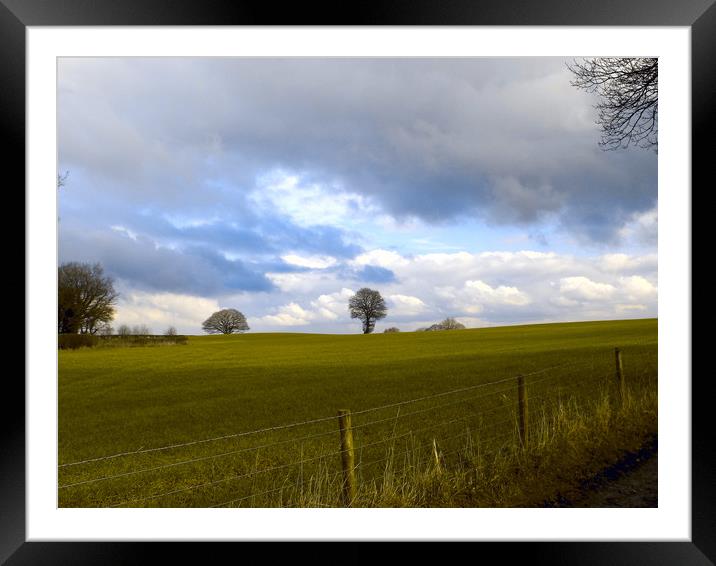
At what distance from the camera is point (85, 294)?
20.2 metres

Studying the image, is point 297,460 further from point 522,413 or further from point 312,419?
point 312,419

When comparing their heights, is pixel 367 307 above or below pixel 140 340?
above

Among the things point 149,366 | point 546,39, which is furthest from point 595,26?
point 149,366

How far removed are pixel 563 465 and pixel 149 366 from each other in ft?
56.8

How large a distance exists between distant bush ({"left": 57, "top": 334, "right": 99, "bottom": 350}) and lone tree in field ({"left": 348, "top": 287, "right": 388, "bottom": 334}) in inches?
620

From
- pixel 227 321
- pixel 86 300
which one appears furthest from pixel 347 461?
pixel 227 321

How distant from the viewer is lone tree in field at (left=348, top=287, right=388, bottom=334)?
33938mm

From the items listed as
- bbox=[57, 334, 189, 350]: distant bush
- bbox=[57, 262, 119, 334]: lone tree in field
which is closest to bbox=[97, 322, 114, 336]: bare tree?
bbox=[57, 334, 189, 350]: distant bush

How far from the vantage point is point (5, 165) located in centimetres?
200

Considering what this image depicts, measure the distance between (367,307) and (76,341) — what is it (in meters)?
17.3

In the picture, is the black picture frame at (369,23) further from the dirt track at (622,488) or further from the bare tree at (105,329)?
the bare tree at (105,329)

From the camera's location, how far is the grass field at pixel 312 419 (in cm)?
421

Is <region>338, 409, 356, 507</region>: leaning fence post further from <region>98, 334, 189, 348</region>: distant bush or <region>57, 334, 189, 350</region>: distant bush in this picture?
<region>98, 334, 189, 348</region>: distant bush

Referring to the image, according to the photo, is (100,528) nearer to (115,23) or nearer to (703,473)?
(115,23)
